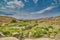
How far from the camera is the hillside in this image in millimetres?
2383

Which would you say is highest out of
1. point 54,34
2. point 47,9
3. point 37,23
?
point 47,9

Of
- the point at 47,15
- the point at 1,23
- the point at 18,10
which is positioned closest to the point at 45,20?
the point at 47,15

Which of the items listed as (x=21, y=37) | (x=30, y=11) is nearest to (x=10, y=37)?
(x=21, y=37)

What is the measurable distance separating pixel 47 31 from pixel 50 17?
23cm

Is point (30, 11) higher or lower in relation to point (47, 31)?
higher

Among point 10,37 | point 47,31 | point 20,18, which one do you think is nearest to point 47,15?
point 47,31

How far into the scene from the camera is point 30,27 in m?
2.44

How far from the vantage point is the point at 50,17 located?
250cm

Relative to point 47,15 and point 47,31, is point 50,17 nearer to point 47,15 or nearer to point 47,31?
point 47,15

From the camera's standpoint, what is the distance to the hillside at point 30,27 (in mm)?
2383

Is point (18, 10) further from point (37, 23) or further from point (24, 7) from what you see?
point (37, 23)

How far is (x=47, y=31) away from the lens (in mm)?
2406

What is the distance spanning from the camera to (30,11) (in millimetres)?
2508

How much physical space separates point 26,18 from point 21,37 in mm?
312
